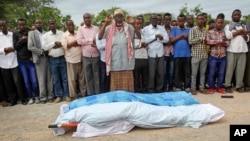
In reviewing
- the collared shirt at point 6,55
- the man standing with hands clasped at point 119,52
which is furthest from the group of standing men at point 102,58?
the man standing with hands clasped at point 119,52

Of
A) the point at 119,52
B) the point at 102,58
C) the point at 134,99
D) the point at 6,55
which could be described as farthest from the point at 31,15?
the point at 134,99

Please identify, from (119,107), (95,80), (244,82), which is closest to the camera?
(119,107)

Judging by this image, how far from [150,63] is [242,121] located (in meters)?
2.66

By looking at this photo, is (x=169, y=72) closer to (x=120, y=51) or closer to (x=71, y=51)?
(x=120, y=51)

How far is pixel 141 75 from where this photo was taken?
737 cm

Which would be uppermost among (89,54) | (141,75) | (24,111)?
(89,54)

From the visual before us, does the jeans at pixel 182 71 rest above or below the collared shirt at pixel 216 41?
below

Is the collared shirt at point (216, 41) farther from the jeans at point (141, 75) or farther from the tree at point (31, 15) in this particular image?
the tree at point (31, 15)

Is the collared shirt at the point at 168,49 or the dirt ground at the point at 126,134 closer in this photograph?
the dirt ground at the point at 126,134

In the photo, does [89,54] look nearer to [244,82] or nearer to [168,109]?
[168,109]

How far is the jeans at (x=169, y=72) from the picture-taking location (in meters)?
7.43

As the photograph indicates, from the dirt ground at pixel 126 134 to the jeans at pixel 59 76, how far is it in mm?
468

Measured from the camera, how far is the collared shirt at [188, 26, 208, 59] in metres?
6.99

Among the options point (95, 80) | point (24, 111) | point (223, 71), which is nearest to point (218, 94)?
point (223, 71)
